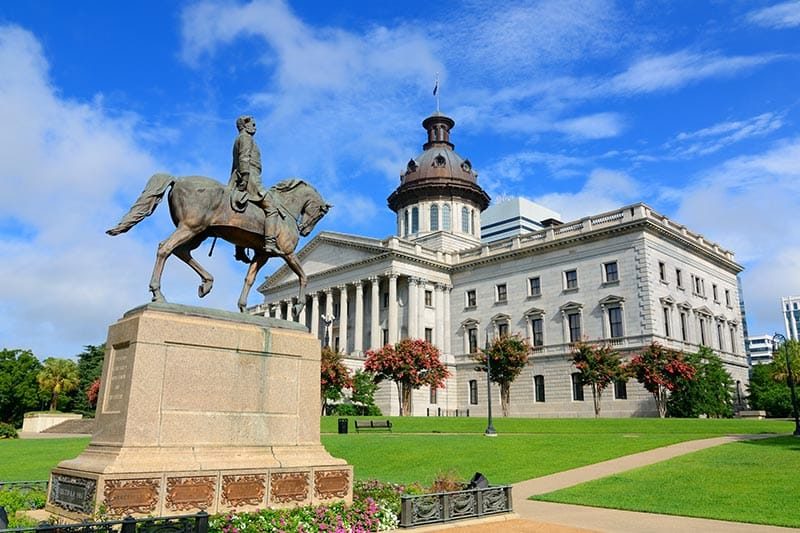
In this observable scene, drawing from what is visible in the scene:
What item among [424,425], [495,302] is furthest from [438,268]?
[424,425]

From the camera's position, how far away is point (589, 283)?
5812 cm

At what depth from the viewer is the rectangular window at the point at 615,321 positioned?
55.6 m

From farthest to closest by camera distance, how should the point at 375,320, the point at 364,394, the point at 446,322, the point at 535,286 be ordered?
the point at 446,322, the point at 375,320, the point at 535,286, the point at 364,394

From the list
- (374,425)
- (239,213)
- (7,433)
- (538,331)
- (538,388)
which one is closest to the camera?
→ (239,213)

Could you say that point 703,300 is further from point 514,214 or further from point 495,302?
point 514,214

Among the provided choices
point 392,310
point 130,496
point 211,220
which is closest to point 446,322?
point 392,310

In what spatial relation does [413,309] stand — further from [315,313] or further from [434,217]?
[434,217]

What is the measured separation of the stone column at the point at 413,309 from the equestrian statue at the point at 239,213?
52153mm

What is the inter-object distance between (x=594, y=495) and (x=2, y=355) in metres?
76.9

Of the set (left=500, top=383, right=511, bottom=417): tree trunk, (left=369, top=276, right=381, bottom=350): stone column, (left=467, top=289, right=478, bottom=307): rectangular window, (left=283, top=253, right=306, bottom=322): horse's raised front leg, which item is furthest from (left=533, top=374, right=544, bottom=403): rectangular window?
(left=283, top=253, right=306, bottom=322): horse's raised front leg

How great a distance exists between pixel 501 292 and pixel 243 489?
187ft

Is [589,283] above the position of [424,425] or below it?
above

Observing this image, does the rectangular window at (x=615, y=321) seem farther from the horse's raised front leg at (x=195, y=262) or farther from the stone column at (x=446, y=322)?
the horse's raised front leg at (x=195, y=262)

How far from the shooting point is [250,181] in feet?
40.8
